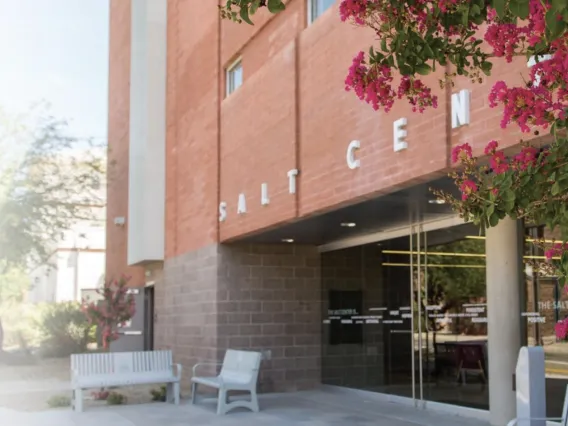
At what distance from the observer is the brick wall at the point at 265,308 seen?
51.5 ft

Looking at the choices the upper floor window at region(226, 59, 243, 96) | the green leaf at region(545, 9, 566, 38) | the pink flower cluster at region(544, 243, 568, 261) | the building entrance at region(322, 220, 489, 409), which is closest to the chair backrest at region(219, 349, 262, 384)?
the building entrance at region(322, 220, 489, 409)

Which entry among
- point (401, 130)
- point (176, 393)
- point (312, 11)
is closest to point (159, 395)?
point (176, 393)

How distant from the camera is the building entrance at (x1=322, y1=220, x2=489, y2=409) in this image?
39.5 feet

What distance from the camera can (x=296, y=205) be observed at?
39.3 ft

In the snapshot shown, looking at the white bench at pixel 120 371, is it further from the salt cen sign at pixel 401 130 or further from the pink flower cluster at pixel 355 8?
the pink flower cluster at pixel 355 8

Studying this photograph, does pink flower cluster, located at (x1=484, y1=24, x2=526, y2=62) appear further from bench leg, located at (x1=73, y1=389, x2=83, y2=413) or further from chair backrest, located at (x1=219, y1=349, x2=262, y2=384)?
bench leg, located at (x1=73, y1=389, x2=83, y2=413)

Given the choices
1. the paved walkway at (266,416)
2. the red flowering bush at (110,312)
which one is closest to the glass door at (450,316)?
the paved walkway at (266,416)

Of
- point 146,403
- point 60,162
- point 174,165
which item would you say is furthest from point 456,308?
point 60,162

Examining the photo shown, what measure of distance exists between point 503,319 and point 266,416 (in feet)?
14.3

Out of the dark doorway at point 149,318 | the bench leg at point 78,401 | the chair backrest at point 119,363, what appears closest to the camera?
the bench leg at point 78,401

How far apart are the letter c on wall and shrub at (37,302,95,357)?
23.3 metres

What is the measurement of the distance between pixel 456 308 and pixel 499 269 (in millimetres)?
2172

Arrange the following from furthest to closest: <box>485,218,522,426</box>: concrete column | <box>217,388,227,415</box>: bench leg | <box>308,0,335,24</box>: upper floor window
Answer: <box>217,388,227,415</box>: bench leg < <box>308,0,335,24</box>: upper floor window < <box>485,218,522,426</box>: concrete column

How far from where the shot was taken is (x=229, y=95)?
1566cm
